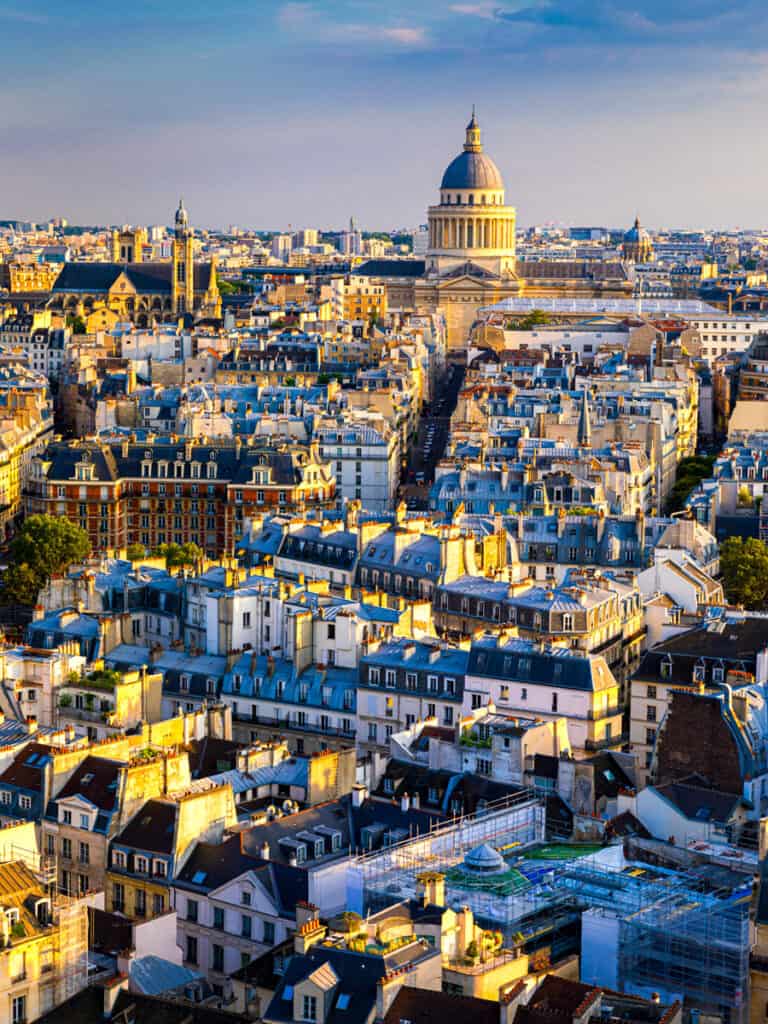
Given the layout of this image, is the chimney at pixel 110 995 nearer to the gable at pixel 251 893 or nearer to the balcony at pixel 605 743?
the gable at pixel 251 893

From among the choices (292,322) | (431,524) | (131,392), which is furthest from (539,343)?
(431,524)

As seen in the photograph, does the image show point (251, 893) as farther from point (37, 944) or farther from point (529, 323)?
point (529, 323)

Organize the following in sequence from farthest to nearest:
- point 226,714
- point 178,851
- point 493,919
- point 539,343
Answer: point 539,343
point 226,714
point 178,851
point 493,919

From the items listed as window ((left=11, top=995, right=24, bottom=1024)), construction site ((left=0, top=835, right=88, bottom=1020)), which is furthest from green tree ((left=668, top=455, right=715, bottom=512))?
window ((left=11, top=995, right=24, bottom=1024))

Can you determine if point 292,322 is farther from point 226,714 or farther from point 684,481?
point 226,714

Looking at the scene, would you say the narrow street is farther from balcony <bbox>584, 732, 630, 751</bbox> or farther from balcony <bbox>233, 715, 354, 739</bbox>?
balcony <bbox>584, 732, 630, 751</bbox>
